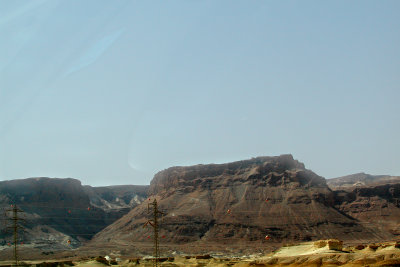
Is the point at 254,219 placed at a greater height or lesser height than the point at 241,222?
greater

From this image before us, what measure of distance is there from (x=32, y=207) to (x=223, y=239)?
8604cm

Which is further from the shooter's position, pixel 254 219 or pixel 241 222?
pixel 254 219

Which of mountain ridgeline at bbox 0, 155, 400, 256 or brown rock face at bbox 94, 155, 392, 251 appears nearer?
mountain ridgeline at bbox 0, 155, 400, 256

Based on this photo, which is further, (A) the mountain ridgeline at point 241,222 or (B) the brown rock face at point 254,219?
(B) the brown rock face at point 254,219

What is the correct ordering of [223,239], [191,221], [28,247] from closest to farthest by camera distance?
[28,247] → [223,239] → [191,221]

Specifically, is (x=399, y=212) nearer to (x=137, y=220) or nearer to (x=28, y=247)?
(x=137, y=220)

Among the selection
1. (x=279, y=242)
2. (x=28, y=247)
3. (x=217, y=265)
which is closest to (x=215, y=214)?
(x=279, y=242)

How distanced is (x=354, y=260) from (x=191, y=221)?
12740 centimetres

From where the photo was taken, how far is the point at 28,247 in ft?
506

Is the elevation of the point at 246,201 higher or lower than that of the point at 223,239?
higher

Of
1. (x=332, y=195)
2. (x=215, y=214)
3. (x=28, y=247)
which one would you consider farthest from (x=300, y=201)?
(x=28, y=247)

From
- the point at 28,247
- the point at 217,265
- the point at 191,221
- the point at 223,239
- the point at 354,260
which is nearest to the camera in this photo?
the point at 354,260

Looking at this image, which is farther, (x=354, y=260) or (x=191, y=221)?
(x=191, y=221)

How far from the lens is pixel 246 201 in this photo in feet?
623
